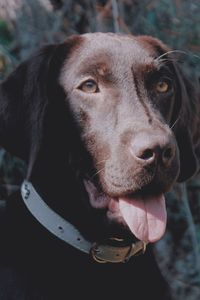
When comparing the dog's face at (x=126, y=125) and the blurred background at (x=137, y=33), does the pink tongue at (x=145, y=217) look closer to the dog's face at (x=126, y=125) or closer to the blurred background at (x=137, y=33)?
the dog's face at (x=126, y=125)

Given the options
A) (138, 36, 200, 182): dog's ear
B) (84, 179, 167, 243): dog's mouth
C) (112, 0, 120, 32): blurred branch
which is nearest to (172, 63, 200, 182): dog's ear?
(138, 36, 200, 182): dog's ear

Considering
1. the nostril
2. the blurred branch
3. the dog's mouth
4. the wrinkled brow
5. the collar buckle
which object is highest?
the wrinkled brow

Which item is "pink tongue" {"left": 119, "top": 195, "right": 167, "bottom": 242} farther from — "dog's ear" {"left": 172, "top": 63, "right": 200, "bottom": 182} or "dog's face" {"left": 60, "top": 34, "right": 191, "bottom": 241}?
"dog's ear" {"left": 172, "top": 63, "right": 200, "bottom": 182}

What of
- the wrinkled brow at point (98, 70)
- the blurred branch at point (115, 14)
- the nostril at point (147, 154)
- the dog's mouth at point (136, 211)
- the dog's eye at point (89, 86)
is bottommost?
the dog's mouth at point (136, 211)

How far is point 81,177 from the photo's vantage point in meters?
4.09

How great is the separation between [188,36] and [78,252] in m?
2.14

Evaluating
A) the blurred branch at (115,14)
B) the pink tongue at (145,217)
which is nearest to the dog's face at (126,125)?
the pink tongue at (145,217)

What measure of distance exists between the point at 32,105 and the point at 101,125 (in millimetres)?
338

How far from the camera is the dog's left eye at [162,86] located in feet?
13.9

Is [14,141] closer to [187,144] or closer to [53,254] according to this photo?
[53,254]

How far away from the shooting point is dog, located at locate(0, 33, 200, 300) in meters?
3.96

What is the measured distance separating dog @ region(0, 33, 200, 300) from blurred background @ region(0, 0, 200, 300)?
1275 millimetres

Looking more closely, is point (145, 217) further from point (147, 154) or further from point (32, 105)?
point (32, 105)

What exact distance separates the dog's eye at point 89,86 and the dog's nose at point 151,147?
401mm
